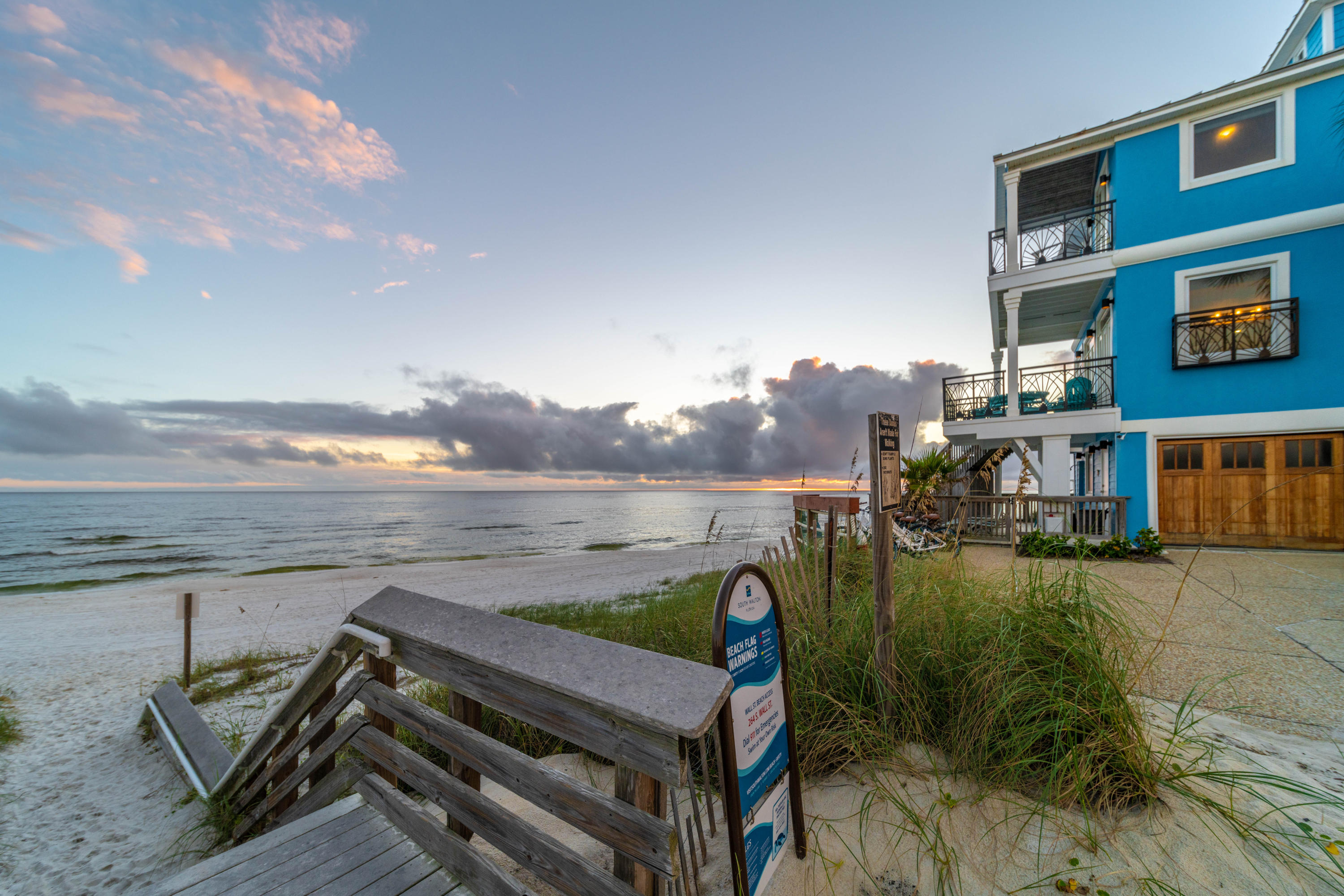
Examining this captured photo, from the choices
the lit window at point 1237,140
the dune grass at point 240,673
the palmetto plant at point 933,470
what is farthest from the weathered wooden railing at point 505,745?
the lit window at point 1237,140

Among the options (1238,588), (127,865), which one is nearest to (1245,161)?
(1238,588)

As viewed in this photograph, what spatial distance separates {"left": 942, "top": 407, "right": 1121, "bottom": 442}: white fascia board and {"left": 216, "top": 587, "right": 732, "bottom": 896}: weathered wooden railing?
1264 centimetres

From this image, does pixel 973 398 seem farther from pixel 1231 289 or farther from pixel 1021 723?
pixel 1021 723

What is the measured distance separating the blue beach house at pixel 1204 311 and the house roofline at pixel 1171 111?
3 centimetres

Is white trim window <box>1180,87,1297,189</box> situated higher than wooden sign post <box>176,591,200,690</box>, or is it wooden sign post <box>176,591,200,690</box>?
white trim window <box>1180,87,1297,189</box>

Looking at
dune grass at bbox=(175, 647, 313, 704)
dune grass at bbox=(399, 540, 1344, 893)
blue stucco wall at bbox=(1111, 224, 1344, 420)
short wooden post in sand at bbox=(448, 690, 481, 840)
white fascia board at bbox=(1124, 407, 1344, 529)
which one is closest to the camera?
short wooden post in sand at bbox=(448, 690, 481, 840)

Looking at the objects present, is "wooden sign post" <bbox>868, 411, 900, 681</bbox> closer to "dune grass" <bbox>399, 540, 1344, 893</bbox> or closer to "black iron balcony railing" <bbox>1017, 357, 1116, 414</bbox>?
"dune grass" <bbox>399, 540, 1344, 893</bbox>

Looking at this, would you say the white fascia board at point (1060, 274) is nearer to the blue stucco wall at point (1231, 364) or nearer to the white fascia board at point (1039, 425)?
the blue stucco wall at point (1231, 364)

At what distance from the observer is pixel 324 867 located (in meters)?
2.08

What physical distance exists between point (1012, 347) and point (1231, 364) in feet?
12.4

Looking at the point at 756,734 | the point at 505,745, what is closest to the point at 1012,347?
the point at 756,734

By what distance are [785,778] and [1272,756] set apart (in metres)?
2.79

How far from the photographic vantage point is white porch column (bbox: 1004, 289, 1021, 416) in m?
A: 12.0

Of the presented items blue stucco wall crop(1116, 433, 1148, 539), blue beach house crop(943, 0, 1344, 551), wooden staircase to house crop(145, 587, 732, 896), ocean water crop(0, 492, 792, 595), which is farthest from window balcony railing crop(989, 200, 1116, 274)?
wooden staircase to house crop(145, 587, 732, 896)
